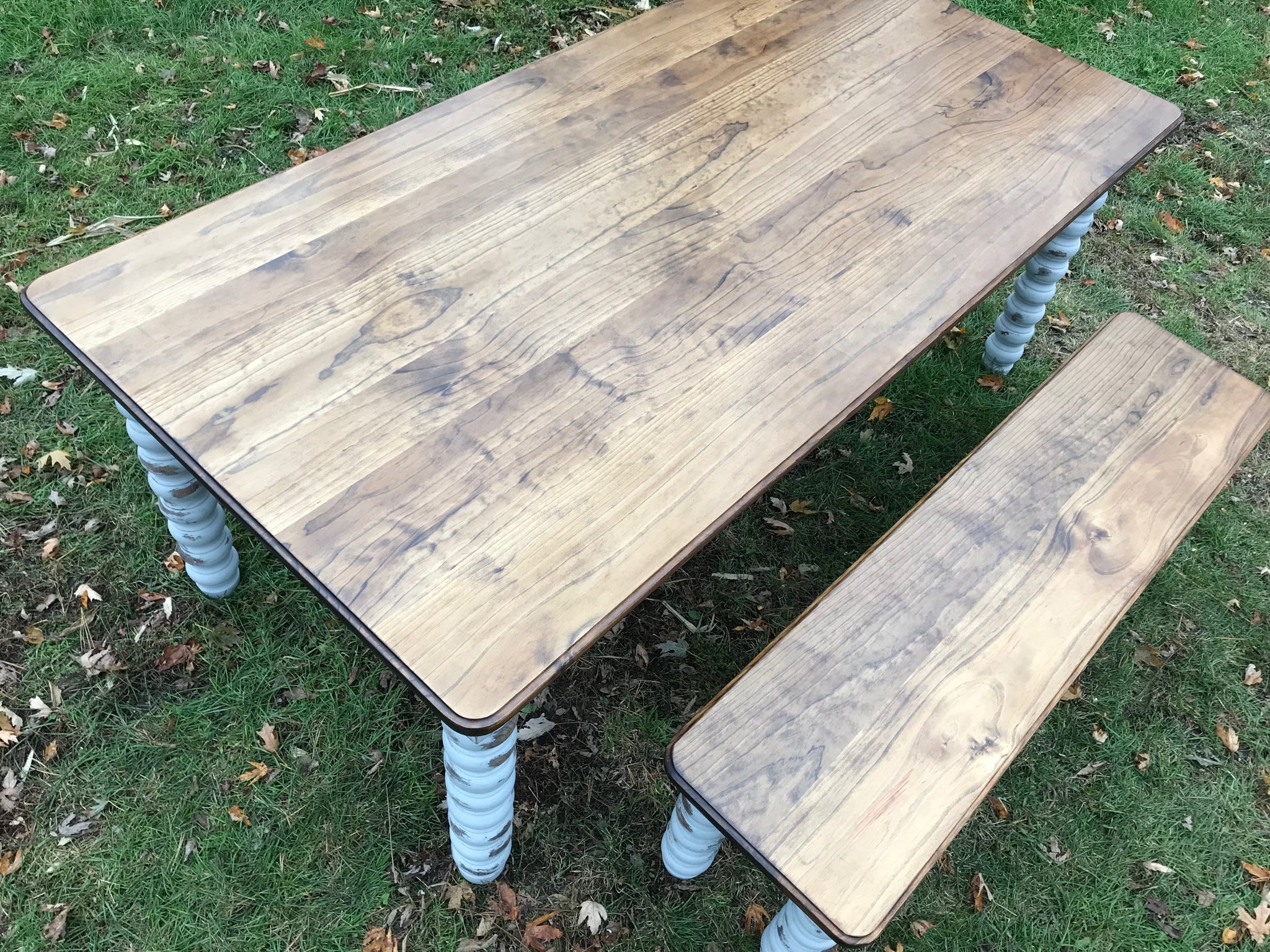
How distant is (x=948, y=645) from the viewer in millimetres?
1904

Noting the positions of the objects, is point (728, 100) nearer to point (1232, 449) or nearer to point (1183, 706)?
point (1232, 449)

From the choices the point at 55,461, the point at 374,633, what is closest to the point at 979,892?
the point at 374,633

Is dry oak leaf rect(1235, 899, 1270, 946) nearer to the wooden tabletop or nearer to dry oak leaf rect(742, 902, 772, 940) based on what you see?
dry oak leaf rect(742, 902, 772, 940)

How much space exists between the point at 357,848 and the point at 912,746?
1457mm

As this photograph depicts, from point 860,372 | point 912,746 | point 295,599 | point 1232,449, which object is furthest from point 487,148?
point 1232,449

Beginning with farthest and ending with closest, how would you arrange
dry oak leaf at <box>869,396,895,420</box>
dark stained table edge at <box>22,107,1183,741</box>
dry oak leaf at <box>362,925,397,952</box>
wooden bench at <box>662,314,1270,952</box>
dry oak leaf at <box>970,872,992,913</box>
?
dry oak leaf at <box>869,396,895,420</box> → dry oak leaf at <box>970,872,992,913</box> → dry oak leaf at <box>362,925,397,952</box> → wooden bench at <box>662,314,1270,952</box> → dark stained table edge at <box>22,107,1183,741</box>

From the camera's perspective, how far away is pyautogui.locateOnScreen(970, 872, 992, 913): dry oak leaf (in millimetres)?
2439

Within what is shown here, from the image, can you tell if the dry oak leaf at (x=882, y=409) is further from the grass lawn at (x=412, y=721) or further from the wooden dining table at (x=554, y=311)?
the wooden dining table at (x=554, y=311)

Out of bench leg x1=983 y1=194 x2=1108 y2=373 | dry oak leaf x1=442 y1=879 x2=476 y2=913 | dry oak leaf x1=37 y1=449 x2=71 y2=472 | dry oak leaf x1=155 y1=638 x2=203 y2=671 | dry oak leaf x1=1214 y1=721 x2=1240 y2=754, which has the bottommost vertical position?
dry oak leaf x1=442 y1=879 x2=476 y2=913

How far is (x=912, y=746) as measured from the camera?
5.77 feet

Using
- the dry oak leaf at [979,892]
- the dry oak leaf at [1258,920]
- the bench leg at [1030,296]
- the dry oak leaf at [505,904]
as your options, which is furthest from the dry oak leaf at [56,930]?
the bench leg at [1030,296]

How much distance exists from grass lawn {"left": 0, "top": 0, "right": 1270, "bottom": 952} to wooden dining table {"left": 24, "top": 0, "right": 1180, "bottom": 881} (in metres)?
0.36

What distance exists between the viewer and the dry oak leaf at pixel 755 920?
2352 millimetres

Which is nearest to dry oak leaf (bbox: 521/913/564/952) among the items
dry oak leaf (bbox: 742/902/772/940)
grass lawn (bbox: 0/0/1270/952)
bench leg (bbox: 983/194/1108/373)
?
grass lawn (bbox: 0/0/1270/952)
